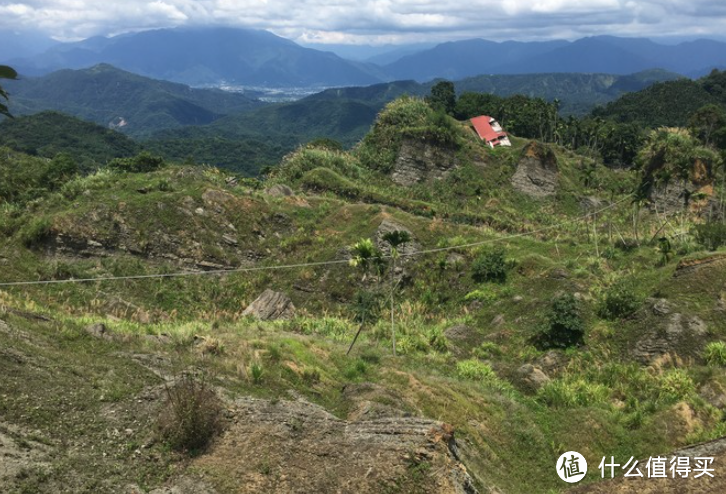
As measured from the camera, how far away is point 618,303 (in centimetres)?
2333

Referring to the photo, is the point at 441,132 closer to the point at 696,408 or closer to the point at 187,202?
the point at 187,202

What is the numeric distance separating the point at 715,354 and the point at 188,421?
19.6 m

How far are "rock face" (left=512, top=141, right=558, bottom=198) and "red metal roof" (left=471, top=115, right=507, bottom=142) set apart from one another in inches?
295

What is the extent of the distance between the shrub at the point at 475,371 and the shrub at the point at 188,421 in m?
11.4

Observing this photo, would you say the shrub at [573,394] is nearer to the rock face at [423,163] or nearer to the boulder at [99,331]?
the boulder at [99,331]

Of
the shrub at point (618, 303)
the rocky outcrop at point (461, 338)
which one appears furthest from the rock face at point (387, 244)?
the shrub at point (618, 303)

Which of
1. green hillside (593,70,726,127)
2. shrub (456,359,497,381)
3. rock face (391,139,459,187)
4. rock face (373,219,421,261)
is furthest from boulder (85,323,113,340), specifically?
green hillside (593,70,726,127)

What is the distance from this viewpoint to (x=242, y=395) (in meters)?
12.5

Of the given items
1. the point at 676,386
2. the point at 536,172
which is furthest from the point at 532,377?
the point at 536,172

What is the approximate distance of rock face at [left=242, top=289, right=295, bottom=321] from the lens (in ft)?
88.3

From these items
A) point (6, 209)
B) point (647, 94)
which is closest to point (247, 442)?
point (6, 209)

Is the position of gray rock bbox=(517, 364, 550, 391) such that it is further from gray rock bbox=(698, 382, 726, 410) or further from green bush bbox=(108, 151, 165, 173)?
green bush bbox=(108, 151, 165, 173)

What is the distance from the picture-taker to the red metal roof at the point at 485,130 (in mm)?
68562

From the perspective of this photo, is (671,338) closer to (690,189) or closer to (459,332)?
(459,332)
